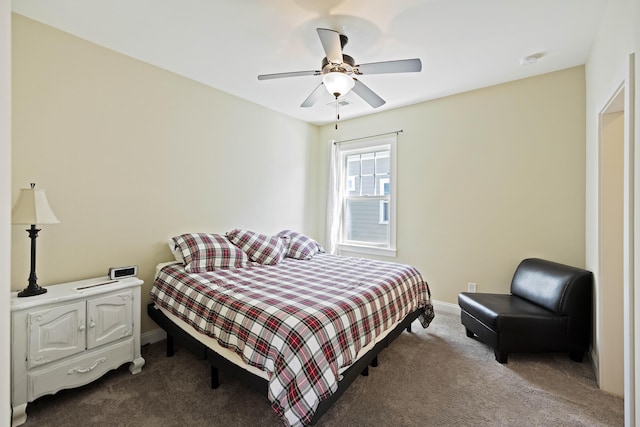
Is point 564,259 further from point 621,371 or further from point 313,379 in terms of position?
point 313,379

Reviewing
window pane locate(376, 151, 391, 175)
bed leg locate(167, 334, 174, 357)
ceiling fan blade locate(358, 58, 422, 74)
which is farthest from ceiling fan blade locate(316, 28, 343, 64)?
bed leg locate(167, 334, 174, 357)

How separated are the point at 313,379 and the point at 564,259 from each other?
280cm

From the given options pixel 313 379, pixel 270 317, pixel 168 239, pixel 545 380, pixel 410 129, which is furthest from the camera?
pixel 410 129

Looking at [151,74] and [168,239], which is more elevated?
[151,74]

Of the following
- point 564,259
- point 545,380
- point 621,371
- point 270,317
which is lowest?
point 545,380

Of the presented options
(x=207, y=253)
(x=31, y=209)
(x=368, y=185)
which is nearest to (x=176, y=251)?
(x=207, y=253)

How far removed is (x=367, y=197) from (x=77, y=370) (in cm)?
361

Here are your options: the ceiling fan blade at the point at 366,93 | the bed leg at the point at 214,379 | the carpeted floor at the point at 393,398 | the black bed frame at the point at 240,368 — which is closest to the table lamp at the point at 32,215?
the carpeted floor at the point at 393,398

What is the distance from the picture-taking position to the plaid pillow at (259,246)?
309 centimetres

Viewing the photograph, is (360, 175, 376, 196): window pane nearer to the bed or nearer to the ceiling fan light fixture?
the bed

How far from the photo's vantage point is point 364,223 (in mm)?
4383

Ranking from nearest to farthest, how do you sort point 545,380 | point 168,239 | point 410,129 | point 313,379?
point 313,379, point 545,380, point 168,239, point 410,129

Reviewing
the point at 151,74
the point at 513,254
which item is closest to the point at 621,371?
the point at 513,254

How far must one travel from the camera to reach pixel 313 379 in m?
1.49
